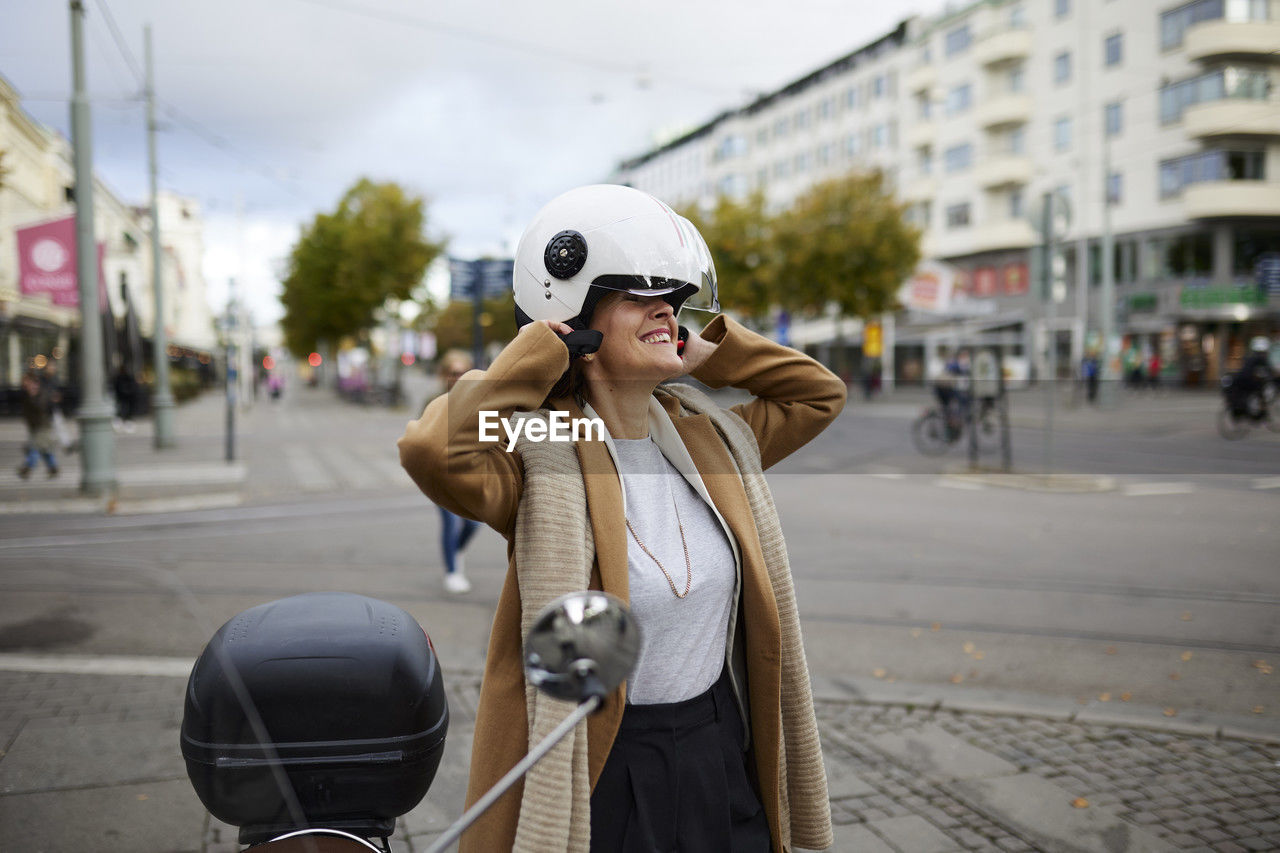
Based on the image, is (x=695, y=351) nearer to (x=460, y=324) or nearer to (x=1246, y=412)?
(x=1246, y=412)

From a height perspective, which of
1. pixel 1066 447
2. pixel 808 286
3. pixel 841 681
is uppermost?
pixel 808 286

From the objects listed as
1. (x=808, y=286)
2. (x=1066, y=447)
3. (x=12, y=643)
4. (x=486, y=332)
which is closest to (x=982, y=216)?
(x=808, y=286)

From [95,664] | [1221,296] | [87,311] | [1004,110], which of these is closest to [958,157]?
[1004,110]

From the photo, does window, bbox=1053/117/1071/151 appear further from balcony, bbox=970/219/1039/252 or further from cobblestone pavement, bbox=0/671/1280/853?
cobblestone pavement, bbox=0/671/1280/853

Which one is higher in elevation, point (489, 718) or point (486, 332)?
point (486, 332)

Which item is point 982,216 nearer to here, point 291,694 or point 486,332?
point 291,694

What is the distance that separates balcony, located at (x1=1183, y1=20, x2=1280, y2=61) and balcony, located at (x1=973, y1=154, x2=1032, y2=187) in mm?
35630

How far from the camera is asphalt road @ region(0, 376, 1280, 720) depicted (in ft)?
17.3

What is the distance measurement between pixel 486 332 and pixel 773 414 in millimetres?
84914

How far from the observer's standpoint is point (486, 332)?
85500 mm

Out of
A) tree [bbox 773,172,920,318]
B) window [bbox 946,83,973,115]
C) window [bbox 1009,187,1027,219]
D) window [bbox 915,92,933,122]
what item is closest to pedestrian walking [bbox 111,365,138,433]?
tree [bbox 773,172,920,318]

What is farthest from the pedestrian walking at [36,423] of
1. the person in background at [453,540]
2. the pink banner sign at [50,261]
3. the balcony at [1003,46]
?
the balcony at [1003,46]

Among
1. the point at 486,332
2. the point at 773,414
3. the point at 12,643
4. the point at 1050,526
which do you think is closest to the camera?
the point at 773,414

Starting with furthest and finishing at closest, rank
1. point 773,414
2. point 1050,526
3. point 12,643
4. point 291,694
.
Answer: point 1050,526 < point 12,643 < point 773,414 < point 291,694
